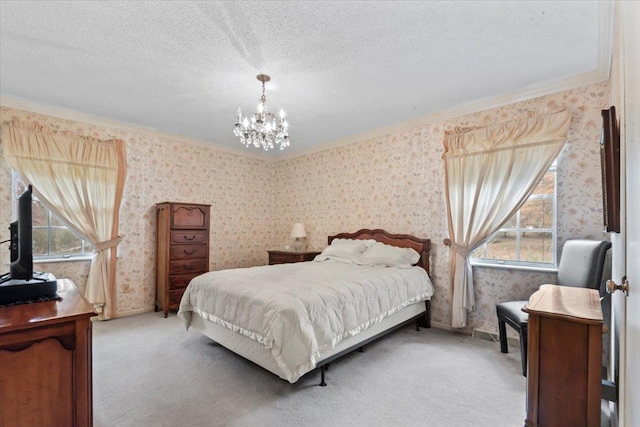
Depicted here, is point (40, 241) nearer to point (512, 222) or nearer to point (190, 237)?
point (190, 237)

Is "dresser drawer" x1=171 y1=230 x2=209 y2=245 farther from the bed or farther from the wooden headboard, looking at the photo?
the wooden headboard

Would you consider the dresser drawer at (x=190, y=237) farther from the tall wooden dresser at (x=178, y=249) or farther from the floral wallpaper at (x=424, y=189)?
the floral wallpaper at (x=424, y=189)

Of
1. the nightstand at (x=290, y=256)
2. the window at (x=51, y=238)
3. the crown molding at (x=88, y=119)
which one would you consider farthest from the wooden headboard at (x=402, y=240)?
the window at (x=51, y=238)

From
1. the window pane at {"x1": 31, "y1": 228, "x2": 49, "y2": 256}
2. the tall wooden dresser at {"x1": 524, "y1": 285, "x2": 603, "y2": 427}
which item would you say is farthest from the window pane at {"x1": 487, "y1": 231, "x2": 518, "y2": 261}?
the window pane at {"x1": 31, "y1": 228, "x2": 49, "y2": 256}

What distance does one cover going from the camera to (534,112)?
3.02 m

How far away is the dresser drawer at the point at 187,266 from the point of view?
4078 mm

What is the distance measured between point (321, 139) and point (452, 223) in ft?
7.73

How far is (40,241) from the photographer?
3572mm

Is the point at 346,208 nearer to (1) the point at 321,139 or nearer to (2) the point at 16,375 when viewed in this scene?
(1) the point at 321,139

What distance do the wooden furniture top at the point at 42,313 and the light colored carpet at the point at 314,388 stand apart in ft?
3.16

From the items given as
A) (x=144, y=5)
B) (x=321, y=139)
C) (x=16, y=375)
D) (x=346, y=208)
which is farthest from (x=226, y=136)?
(x=16, y=375)

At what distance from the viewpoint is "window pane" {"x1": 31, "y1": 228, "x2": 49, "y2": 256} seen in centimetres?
354

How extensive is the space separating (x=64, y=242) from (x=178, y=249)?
129 centimetres

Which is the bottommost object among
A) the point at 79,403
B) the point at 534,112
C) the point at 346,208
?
the point at 79,403
